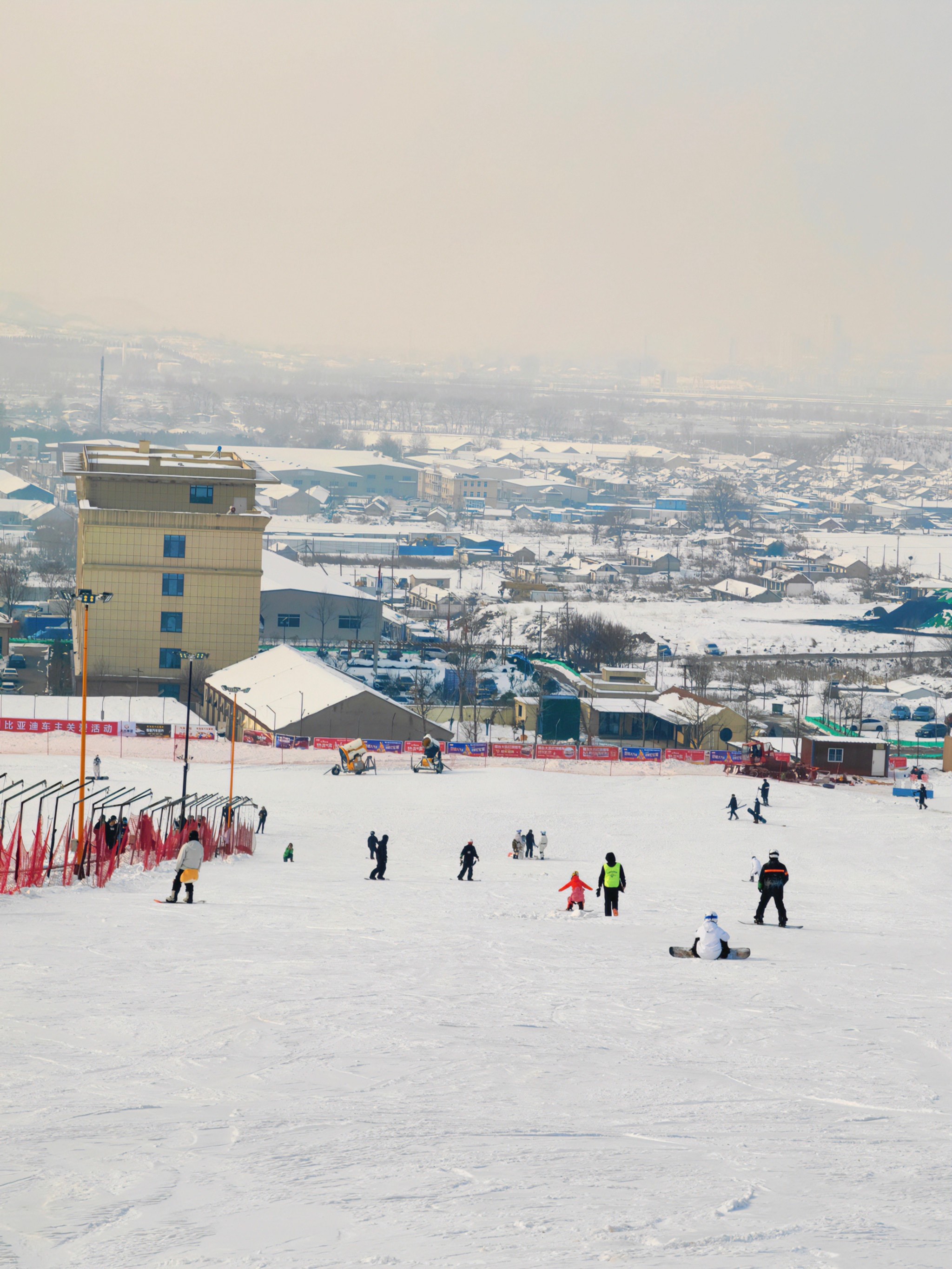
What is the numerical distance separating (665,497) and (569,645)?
10569cm

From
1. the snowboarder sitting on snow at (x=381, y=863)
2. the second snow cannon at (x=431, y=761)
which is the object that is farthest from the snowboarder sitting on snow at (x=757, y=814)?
the snowboarder sitting on snow at (x=381, y=863)

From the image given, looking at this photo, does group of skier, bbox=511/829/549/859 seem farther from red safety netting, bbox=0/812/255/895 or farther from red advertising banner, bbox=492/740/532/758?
red advertising banner, bbox=492/740/532/758

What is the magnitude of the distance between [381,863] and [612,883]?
4098 millimetres

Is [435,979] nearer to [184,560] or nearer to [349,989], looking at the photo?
[349,989]

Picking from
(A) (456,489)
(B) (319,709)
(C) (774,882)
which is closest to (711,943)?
(C) (774,882)

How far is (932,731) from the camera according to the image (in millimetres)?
45000

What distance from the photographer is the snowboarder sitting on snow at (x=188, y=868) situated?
12078 millimetres

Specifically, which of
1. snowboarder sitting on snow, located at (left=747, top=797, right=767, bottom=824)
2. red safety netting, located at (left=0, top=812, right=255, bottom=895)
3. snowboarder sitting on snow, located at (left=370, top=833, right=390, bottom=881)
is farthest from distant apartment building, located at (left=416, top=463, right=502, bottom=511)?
snowboarder sitting on snow, located at (left=370, top=833, right=390, bottom=881)

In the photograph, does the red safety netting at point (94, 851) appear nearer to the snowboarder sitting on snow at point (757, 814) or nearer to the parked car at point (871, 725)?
the snowboarder sitting on snow at point (757, 814)

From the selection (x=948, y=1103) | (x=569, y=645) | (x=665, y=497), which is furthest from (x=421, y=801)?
(x=665, y=497)

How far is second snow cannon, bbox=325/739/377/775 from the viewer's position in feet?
101

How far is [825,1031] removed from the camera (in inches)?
321

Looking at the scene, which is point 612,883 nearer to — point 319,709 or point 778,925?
point 778,925

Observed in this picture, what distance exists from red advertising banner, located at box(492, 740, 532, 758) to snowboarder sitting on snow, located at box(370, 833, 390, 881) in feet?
58.4
